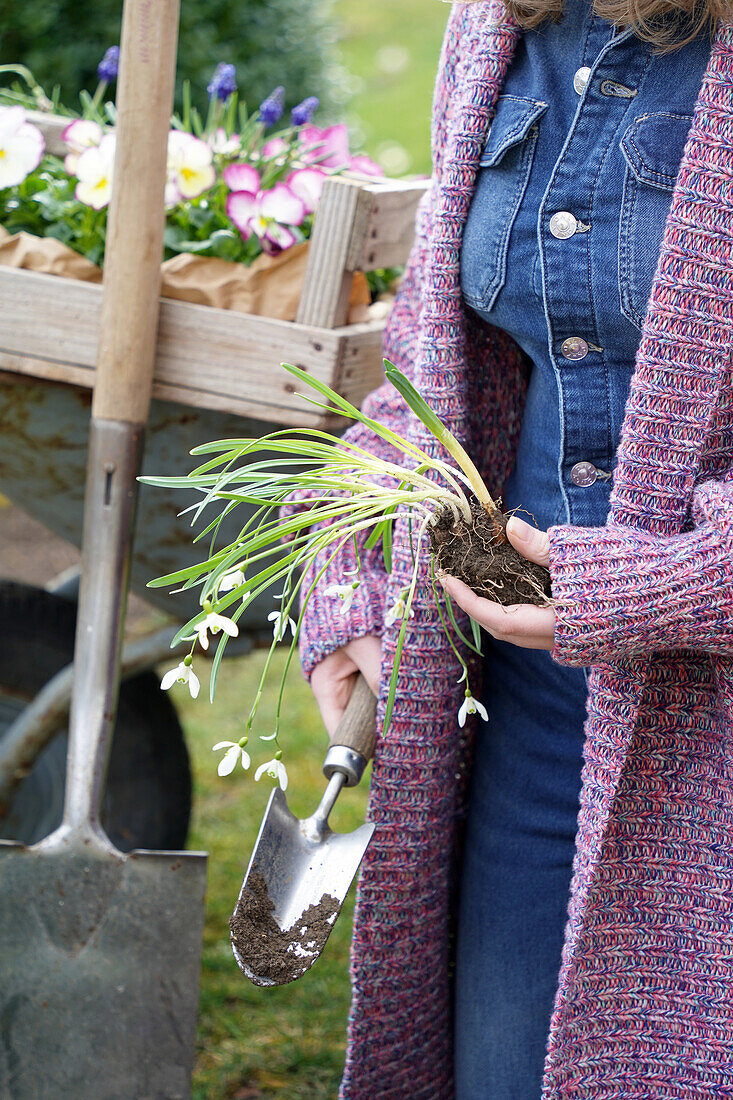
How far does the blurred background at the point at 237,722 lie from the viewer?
2.00m

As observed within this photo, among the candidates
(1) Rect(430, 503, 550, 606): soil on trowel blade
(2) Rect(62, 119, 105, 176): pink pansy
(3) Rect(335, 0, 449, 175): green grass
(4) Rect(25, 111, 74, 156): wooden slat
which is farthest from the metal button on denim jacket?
(3) Rect(335, 0, 449, 175): green grass

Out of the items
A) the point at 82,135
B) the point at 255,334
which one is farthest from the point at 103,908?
the point at 82,135

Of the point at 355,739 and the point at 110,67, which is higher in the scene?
Result: the point at 110,67

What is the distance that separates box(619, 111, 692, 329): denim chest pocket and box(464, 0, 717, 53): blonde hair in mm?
71

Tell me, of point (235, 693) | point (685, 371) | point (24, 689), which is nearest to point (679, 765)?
point (685, 371)

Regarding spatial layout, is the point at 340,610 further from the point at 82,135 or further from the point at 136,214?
the point at 82,135

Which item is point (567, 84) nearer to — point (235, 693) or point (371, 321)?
point (371, 321)

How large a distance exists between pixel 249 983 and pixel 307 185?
166cm

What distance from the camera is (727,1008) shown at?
1076 mm

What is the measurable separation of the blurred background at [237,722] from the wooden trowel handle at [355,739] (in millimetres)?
867

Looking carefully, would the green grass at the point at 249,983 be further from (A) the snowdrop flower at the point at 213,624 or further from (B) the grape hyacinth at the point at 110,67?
(B) the grape hyacinth at the point at 110,67

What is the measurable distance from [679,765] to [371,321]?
819mm

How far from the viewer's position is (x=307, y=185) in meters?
1.53

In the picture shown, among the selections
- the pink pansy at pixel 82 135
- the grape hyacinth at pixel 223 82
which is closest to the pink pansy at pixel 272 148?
the grape hyacinth at pixel 223 82
